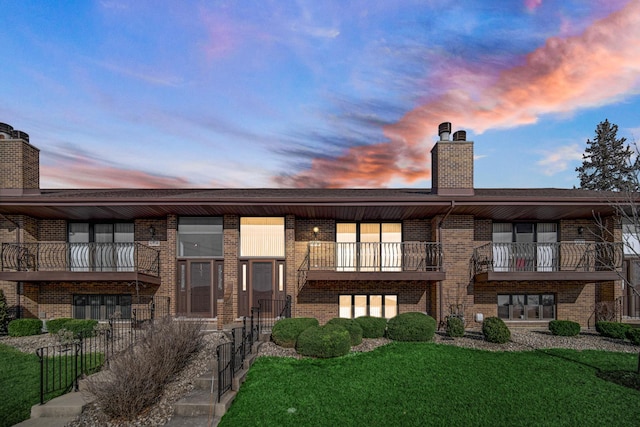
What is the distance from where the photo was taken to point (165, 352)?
7.13 meters

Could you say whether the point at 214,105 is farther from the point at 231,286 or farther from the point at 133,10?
the point at 231,286

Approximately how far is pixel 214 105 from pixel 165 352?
1073cm

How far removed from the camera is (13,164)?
13648mm

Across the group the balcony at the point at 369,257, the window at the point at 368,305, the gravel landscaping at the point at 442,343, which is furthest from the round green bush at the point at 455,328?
the window at the point at 368,305

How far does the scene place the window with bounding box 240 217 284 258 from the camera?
1394cm

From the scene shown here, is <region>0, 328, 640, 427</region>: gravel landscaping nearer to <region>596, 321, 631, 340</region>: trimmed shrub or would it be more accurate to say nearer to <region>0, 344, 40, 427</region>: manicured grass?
<region>596, 321, 631, 340</region>: trimmed shrub

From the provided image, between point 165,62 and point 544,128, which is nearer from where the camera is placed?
point 165,62

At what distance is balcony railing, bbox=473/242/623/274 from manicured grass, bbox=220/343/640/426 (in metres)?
4.84

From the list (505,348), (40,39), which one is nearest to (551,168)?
(505,348)

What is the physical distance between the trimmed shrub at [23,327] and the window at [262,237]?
7010 millimetres

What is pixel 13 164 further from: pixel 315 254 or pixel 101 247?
pixel 315 254

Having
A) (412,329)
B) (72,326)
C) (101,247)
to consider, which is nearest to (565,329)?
(412,329)

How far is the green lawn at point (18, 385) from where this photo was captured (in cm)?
635

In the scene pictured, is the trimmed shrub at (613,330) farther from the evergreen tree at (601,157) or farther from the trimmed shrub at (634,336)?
the evergreen tree at (601,157)
